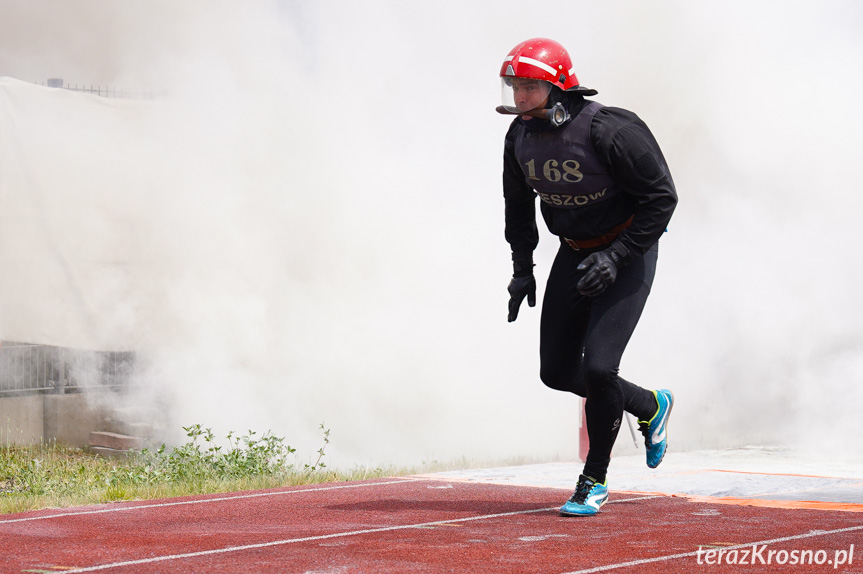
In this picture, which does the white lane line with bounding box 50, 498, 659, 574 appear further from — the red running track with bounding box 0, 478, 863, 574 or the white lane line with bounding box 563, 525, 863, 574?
the white lane line with bounding box 563, 525, 863, 574

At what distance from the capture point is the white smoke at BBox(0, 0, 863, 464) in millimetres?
10812

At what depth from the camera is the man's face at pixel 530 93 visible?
450cm

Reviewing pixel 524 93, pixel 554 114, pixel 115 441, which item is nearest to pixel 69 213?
pixel 115 441

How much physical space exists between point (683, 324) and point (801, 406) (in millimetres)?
1341

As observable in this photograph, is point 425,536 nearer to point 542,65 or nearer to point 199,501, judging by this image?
point 199,501

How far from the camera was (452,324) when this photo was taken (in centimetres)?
1132

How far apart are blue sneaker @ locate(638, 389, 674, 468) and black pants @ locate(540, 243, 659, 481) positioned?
0.22 feet

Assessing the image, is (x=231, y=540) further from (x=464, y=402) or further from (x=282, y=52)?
(x=282, y=52)

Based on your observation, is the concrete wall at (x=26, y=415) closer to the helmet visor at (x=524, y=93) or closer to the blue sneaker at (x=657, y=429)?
the blue sneaker at (x=657, y=429)

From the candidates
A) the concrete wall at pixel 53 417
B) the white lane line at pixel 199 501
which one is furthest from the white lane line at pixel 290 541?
the concrete wall at pixel 53 417

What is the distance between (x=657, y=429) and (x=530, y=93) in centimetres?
163

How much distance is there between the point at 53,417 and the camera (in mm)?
→ 12797

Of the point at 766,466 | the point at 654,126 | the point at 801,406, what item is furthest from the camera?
the point at 654,126

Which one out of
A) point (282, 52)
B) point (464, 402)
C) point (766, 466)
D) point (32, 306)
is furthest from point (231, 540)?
point (282, 52)
